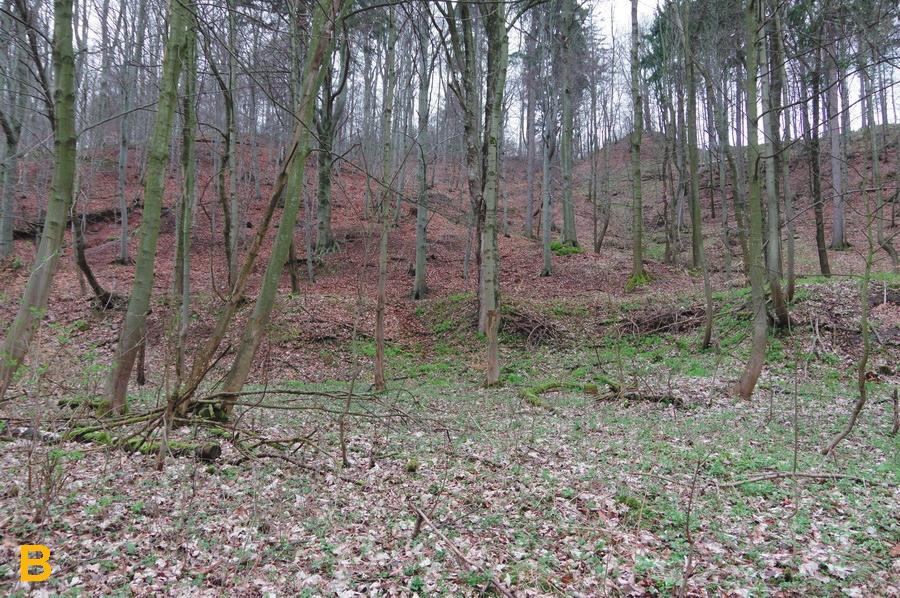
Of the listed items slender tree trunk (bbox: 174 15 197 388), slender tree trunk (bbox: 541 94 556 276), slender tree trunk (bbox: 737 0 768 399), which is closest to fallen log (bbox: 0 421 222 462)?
slender tree trunk (bbox: 174 15 197 388)

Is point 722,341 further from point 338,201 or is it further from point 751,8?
point 338,201

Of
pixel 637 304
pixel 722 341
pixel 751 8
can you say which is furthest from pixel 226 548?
pixel 637 304

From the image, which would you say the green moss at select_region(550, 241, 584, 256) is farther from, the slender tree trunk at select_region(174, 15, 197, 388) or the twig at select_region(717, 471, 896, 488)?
the twig at select_region(717, 471, 896, 488)

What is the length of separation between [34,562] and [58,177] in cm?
453

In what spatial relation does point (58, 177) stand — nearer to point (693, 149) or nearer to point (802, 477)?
point (802, 477)

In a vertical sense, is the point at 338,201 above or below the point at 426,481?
above

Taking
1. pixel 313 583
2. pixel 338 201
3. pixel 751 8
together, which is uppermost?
pixel 338 201

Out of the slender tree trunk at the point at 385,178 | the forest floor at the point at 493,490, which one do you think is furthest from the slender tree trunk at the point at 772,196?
the slender tree trunk at the point at 385,178

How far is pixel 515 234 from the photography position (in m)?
30.1

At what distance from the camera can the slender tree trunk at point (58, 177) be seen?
18.6 ft

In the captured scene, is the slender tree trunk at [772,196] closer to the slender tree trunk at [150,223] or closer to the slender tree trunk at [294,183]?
the slender tree trunk at [294,183]

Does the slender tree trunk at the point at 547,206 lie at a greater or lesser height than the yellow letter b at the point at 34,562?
greater

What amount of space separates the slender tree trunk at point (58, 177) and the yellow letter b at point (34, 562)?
9.98ft

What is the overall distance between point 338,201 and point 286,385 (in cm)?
2069
